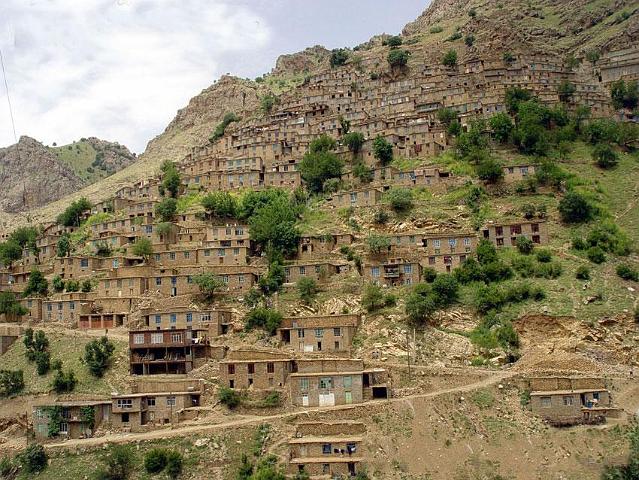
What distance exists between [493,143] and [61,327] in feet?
129

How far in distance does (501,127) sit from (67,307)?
3878 centimetres

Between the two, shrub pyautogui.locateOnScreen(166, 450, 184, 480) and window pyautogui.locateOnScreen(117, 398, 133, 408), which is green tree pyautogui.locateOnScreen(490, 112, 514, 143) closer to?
window pyautogui.locateOnScreen(117, 398, 133, 408)

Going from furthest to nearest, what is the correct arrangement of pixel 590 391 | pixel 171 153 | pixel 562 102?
pixel 171 153 < pixel 562 102 < pixel 590 391

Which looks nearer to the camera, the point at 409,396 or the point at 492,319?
the point at 409,396

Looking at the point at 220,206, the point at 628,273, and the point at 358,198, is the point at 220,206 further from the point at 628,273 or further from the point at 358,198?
the point at 628,273

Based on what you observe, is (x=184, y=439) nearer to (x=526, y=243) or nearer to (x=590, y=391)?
(x=590, y=391)

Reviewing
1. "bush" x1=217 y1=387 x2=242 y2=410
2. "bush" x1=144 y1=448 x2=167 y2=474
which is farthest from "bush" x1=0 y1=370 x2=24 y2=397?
"bush" x1=217 y1=387 x2=242 y2=410

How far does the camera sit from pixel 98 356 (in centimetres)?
4716

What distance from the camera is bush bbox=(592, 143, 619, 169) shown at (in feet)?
208

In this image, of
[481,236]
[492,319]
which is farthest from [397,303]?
[481,236]

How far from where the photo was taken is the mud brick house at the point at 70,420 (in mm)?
43344

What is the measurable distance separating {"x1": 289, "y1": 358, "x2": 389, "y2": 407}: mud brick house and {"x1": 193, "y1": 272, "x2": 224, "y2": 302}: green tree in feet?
38.0

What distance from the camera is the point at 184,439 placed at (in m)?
40.5

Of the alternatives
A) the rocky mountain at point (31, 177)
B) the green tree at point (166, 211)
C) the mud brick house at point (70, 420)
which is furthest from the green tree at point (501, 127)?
the rocky mountain at point (31, 177)
